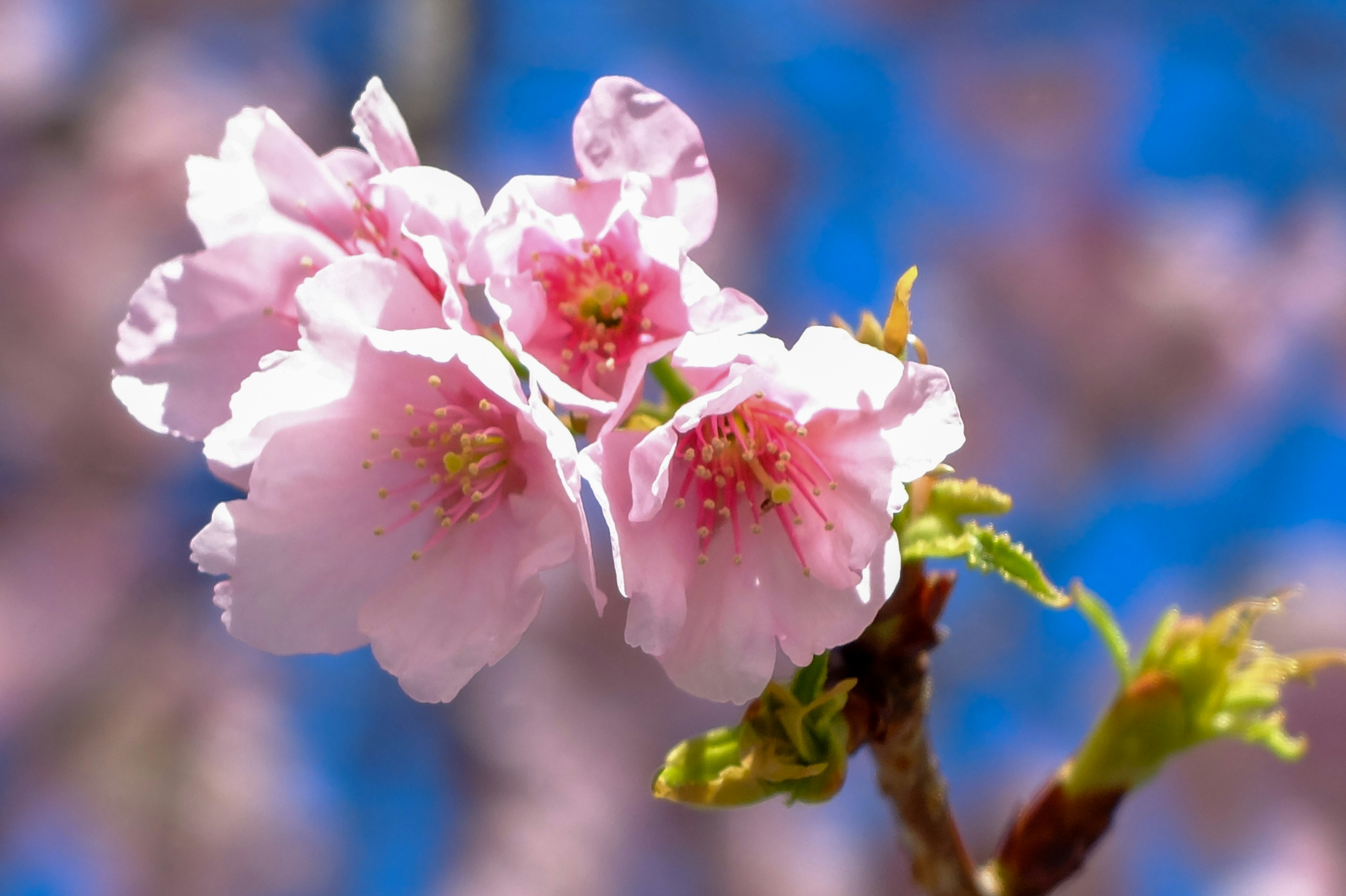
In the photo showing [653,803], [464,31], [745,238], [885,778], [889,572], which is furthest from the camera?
[745,238]

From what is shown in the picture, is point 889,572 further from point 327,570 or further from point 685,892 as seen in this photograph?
point 685,892

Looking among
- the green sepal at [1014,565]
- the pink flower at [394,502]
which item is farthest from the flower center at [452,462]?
the green sepal at [1014,565]

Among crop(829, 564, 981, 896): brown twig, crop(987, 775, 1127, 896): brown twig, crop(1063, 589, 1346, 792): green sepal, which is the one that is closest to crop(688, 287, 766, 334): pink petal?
crop(829, 564, 981, 896): brown twig

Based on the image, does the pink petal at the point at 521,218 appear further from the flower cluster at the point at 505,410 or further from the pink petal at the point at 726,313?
the pink petal at the point at 726,313

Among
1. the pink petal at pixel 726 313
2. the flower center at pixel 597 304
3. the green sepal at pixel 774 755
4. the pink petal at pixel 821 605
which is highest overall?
the pink petal at pixel 726 313

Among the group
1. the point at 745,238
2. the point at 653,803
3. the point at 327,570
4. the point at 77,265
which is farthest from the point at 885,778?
the point at 77,265

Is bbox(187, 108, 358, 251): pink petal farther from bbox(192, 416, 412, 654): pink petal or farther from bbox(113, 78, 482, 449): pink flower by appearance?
bbox(192, 416, 412, 654): pink petal
